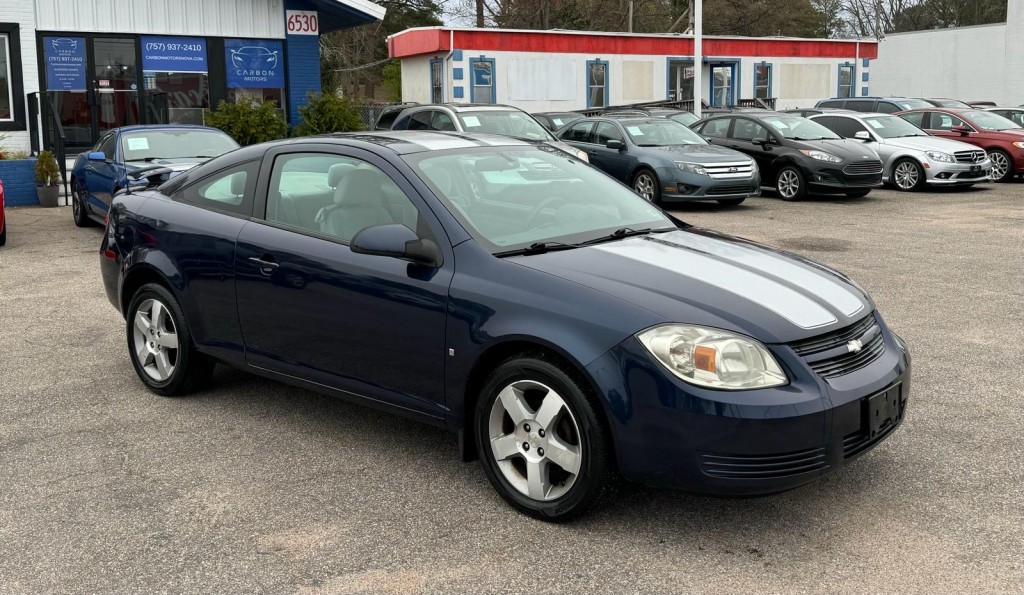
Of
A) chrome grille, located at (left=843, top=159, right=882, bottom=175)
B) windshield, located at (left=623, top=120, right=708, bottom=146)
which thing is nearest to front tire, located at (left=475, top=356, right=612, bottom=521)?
windshield, located at (left=623, top=120, right=708, bottom=146)

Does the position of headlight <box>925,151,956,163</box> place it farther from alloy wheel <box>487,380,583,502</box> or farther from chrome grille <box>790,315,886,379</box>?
alloy wheel <box>487,380,583,502</box>

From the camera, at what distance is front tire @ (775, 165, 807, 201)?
17.0 meters

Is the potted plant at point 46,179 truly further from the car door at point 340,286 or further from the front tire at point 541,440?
the front tire at point 541,440

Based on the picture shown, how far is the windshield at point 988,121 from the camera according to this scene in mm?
20938

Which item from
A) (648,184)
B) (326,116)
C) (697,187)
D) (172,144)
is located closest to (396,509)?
(172,144)

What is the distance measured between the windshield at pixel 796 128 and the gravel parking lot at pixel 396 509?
37.6ft

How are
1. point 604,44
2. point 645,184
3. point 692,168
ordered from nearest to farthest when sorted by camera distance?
point 692,168 < point 645,184 < point 604,44

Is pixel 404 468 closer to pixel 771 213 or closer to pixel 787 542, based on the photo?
pixel 787 542

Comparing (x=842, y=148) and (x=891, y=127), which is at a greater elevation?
(x=891, y=127)

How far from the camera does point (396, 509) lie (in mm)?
4129

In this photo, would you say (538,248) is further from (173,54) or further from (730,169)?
(173,54)

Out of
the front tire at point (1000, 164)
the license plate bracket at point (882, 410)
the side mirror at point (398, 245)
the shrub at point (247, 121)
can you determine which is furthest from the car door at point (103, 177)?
the front tire at point (1000, 164)

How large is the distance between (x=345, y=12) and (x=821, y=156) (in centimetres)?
970

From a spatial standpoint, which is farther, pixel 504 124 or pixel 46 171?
pixel 46 171
